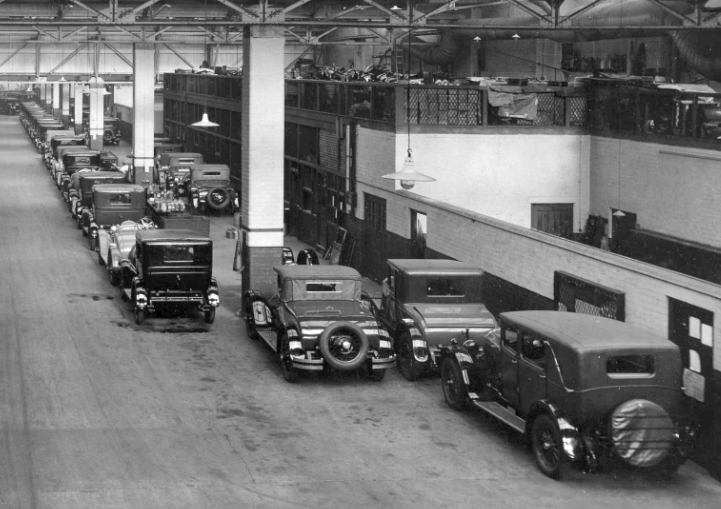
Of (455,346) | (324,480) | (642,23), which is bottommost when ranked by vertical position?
(324,480)

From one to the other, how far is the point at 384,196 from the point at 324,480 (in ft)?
42.6

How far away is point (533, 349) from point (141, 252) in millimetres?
9867

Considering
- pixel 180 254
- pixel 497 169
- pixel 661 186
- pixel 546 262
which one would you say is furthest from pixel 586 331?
pixel 497 169

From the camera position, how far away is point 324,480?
11852mm

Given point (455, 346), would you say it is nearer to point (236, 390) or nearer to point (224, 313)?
point (236, 390)

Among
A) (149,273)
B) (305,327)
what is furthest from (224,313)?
(305,327)

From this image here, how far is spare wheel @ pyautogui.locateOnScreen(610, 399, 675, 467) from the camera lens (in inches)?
454

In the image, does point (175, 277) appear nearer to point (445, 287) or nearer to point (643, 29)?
point (445, 287)

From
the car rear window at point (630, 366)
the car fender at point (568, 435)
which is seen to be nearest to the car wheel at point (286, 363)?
the car fender at point (568, 435)

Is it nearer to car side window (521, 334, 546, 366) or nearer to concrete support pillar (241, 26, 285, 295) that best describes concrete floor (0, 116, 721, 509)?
car side window (521, 334, 546, 366)

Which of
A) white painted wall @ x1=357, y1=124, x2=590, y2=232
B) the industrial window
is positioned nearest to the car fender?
white painted wall @ x1=357, y1=124, x2=590, y2=232

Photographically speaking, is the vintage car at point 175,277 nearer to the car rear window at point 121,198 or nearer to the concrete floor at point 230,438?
the concrete floor at point 230,438

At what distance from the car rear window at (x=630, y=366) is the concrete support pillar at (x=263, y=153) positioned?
1037 centimetres

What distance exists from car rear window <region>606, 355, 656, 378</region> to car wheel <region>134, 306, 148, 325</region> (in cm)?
1002
